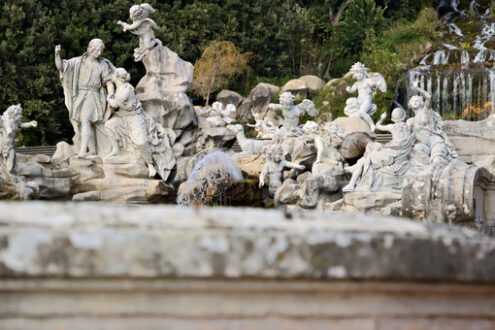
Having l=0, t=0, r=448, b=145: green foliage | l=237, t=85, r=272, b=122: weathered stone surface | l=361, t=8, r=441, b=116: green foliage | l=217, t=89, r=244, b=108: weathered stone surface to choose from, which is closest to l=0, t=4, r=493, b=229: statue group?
l=361, t=8, r=441, b=116: green foliage

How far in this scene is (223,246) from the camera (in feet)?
6.37

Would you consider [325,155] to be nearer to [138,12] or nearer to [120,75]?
[120,75]

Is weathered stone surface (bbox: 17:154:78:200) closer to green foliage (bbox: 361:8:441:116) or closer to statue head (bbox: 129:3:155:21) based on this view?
statue head (bbox: 129:3:155:21)

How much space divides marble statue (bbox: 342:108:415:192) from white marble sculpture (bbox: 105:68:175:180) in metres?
3.71

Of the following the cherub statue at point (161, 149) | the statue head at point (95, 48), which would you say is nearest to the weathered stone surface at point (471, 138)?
the cherub statue at point (161, 149)

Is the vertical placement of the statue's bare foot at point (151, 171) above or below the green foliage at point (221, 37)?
below

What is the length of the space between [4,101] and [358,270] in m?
26.0

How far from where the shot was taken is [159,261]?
190cm

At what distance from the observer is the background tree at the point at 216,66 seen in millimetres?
29656

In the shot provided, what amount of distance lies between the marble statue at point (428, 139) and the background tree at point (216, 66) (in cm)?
1540

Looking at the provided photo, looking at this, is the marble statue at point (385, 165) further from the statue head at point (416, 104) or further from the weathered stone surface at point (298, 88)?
the weathered stone surface at point (298, 88)

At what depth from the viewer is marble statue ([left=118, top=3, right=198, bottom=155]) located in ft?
55.3

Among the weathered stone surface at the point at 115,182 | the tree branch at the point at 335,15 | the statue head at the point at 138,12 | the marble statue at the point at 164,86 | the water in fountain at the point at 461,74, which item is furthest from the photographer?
the tree branch at the point at 335,15

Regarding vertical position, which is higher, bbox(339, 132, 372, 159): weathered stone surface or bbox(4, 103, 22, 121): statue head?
bbox(4, 103, 22, 121): statue head
